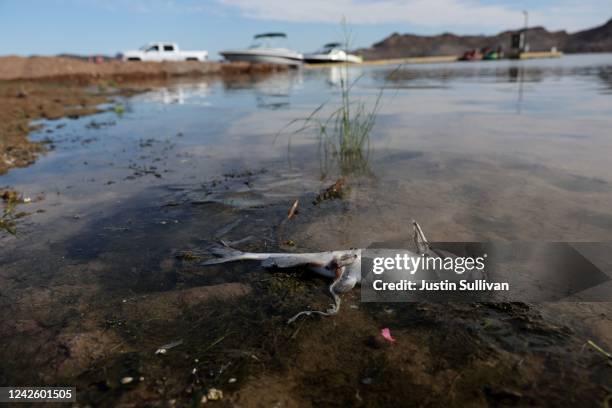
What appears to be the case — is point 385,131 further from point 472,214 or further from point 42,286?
point 42,286

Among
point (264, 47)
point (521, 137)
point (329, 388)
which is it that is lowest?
point (329, 388)

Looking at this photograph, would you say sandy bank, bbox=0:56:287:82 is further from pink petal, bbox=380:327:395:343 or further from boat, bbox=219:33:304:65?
pink petal, bbox=380:327:395:343

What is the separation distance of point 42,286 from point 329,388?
198 centimetres

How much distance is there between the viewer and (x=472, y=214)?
3334mm

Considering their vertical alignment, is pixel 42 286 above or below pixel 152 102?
below

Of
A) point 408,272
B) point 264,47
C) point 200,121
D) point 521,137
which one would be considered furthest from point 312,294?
point 264,47

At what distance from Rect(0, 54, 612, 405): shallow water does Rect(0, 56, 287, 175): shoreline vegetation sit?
98cm

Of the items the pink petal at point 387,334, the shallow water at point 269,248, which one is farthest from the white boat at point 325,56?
the pink petal at point 387,334

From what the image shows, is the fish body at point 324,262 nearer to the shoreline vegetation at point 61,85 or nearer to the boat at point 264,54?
the shoreline vegetation at point 61,85

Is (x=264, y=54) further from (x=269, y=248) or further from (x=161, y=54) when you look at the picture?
(x=269, y=248)

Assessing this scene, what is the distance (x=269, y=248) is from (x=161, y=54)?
113ft

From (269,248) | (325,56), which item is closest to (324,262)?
(269,248)

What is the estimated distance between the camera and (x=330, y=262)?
2482mm

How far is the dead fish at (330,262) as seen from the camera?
2342mm
